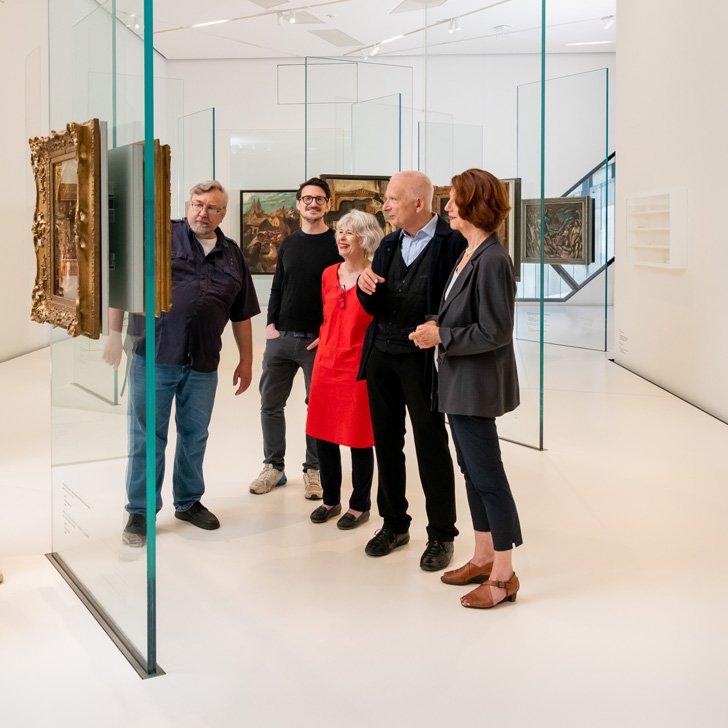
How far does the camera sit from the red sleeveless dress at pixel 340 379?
5328 millimetres

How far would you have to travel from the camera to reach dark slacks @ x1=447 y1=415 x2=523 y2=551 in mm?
4250

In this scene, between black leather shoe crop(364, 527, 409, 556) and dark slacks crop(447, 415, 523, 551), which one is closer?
dark slacks crop(447, 415, 523, 551)

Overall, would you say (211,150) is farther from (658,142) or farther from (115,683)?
(115,683)

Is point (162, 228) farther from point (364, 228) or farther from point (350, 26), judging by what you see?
point (350, 26)

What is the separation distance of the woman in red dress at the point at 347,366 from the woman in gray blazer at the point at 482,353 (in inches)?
39.8

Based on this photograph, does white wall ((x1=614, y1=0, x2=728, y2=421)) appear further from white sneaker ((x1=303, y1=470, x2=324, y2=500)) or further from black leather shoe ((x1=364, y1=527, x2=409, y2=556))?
black leather shoe ((x1=364, y1=527, x2=409, y2=556))

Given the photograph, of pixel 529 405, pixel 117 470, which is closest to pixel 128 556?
pixel 117 470

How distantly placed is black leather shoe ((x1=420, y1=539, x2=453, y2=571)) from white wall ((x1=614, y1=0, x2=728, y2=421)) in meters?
4.69

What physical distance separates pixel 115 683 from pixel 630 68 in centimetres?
1030

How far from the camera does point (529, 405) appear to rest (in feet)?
25.8

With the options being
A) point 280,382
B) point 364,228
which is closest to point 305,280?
point 280,382

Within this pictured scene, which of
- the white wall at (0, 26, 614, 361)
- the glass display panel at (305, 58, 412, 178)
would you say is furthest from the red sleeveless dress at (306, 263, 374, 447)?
the glass display panel at (305, 58, 412, 178)

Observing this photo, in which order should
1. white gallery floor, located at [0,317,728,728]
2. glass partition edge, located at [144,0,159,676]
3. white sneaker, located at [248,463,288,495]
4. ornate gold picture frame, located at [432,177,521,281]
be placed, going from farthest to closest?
ornate gold picture frame, located at [432,177,521,281] < white sneaker, located at [248,463,288,495] < white gallery floor, located at [0,317,728,728] < glass partition edge, located at [144,0,159,676]

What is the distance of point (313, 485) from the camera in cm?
623
